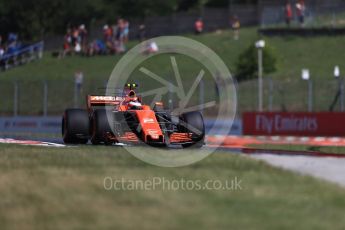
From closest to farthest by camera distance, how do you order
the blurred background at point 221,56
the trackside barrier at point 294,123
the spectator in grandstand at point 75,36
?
1. the trackside barrier at point 294,123
2. the blurred background at point 221,56
3. the spectator in grandstand at point 75,36

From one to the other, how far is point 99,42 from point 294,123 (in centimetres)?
1923

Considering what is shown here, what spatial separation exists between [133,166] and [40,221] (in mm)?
3916

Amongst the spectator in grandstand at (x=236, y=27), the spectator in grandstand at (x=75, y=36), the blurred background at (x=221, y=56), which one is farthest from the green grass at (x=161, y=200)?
the spectator in grandstand at (x=236, y=27)

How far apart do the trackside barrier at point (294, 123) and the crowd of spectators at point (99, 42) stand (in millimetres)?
15787

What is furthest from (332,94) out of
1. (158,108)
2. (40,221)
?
(40,221)

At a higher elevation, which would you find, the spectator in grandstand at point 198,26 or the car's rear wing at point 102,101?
the spectator in grandstand at point 198,26

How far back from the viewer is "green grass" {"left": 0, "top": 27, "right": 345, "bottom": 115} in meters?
34.9

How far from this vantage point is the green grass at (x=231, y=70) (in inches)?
1375

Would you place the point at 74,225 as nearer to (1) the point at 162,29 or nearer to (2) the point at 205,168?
(2) the point at 205,168

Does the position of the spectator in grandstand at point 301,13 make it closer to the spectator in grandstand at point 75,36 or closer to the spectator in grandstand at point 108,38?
the spectator in grandstand at point 108,38

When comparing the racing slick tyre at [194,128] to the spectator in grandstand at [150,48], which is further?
the spectator in grandstand at [150,48]

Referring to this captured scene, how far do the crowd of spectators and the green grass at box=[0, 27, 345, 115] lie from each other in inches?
23.9

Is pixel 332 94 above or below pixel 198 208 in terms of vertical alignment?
above

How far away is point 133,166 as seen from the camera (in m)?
12.2
